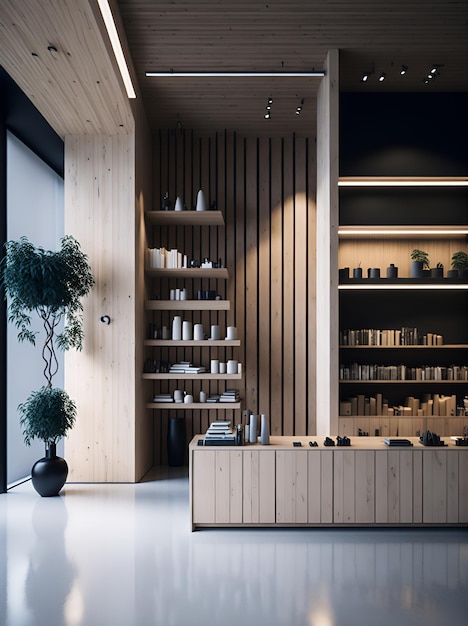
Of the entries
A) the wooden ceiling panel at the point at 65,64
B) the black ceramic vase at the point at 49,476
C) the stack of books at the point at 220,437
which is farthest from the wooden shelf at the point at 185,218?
the stack of books at the point at 220,437

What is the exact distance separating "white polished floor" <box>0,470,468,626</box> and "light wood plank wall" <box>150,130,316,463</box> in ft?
9.36

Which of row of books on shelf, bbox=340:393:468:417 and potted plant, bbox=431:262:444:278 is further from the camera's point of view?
row of books on shelf, bbox=340:393:468:417

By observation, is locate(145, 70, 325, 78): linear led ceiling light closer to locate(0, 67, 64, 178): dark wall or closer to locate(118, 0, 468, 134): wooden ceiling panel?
locate(118, 0, 468, 134): wooden ceiling panel

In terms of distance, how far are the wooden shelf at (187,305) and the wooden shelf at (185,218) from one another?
1092 mm

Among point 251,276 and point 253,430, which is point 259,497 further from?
point 251,276

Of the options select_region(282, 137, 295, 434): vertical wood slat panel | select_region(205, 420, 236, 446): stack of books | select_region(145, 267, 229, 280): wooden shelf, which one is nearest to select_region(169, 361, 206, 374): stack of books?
select_region(145, 267, 229, 280): wooden shelf

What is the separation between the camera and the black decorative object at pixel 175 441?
781 centimetres

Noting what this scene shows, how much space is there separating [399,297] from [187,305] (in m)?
2.64

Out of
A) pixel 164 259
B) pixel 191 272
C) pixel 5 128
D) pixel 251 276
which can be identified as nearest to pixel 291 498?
pixel 191 272

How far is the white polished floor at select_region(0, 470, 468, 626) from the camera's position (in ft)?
11.3

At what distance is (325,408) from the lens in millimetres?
6348

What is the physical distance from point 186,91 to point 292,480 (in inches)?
184

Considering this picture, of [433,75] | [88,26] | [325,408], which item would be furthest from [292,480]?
[433,75]

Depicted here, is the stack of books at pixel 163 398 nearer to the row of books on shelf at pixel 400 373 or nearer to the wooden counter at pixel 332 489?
the row of books on shelf at pixel 400 373
